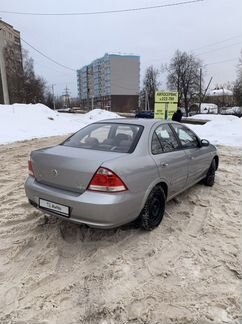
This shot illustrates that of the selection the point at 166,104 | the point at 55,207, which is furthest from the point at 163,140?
the point at 166,104

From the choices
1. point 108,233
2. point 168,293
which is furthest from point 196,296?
point 108,233

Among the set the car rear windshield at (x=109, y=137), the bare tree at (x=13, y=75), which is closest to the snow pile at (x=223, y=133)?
the car rear windshield at (x=109, y=137)

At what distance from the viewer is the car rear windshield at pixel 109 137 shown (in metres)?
3.40

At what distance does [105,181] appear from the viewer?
9.27 feet

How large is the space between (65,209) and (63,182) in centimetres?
31

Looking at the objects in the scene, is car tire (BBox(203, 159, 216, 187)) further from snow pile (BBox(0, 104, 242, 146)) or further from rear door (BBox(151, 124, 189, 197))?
snow pile (BBox(0, 104, 242, 146))

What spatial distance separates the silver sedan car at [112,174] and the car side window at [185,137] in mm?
146

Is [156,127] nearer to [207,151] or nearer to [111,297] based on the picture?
[207,151]

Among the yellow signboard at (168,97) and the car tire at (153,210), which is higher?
the yellow signboard at (168,97)

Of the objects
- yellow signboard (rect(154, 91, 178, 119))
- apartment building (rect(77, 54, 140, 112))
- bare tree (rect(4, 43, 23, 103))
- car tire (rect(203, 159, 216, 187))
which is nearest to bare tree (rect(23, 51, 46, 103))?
bare tree (rect(4, 43, 23, 103))

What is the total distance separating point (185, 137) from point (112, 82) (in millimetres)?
83220

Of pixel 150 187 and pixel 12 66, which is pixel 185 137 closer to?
pixel 150 187

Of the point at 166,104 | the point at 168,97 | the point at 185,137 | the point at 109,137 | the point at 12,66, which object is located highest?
the point at 12,66

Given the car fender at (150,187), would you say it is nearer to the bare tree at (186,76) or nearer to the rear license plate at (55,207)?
the rear license plate at (55,207)
